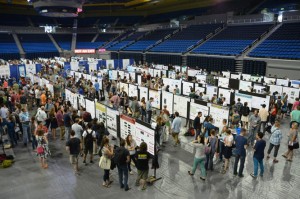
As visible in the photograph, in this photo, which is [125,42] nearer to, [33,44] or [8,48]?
[33,44]

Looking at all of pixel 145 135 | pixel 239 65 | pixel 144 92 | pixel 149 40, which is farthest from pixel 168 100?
pixel 149 40

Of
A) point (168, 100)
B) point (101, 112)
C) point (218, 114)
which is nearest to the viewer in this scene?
point (218, 114)

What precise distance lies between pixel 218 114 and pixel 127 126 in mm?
3875

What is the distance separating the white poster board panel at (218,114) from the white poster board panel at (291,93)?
633 cm

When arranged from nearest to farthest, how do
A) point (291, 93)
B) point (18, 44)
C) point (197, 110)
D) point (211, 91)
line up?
1. point (197, 110)
2. point (291, 93)
3. point (211, 91)
4. point (18, 44)

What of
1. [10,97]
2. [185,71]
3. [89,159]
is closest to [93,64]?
[185,71]

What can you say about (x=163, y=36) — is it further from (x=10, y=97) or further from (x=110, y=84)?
(x=10, y=97)

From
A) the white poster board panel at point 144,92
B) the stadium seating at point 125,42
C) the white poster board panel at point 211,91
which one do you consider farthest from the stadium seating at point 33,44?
the white poster board panel at point 211,91

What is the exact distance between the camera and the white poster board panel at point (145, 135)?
7543mm

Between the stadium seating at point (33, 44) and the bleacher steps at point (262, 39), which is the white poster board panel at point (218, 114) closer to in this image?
the bleacher steps at point (262, 39)

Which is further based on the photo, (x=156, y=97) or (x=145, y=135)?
(x=156, y=97)

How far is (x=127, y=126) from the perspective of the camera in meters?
8.89

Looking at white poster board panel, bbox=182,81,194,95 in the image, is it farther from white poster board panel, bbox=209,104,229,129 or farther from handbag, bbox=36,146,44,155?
handbag, bbox=36,146,44,155

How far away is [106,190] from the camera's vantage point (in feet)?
24.0
